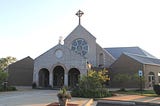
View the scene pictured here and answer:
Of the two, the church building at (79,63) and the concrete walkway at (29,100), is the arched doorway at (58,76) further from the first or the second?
the concrete walkway at (29,100)

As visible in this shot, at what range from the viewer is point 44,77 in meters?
45.2

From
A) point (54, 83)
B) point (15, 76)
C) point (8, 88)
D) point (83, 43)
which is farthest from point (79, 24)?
point (8, 88)

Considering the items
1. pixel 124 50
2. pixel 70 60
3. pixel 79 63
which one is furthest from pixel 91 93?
pixel 124 50

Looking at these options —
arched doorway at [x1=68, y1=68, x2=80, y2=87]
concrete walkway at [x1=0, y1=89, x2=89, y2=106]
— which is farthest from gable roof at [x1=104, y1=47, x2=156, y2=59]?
concrete walkway at [x1=0, y1=89, x2=89, y2=106]

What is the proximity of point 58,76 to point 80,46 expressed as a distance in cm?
715

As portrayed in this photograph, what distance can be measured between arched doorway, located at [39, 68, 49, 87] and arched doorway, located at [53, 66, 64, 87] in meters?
1.60

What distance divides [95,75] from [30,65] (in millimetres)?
26302

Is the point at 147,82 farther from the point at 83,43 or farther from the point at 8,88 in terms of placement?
the point at 8,88

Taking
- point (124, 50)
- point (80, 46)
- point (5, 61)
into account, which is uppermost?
point (80, 46)

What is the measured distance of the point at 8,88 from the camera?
36062mm

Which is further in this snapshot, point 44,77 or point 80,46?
point 80,46

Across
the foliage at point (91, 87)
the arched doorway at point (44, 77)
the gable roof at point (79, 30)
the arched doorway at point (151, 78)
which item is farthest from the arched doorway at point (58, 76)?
the foliage at point (91, 87)

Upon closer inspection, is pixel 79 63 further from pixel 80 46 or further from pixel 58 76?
pixel 80 46

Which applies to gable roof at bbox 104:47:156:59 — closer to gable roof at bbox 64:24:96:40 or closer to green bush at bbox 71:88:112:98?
gable roof at bbox 64:24:96:40
